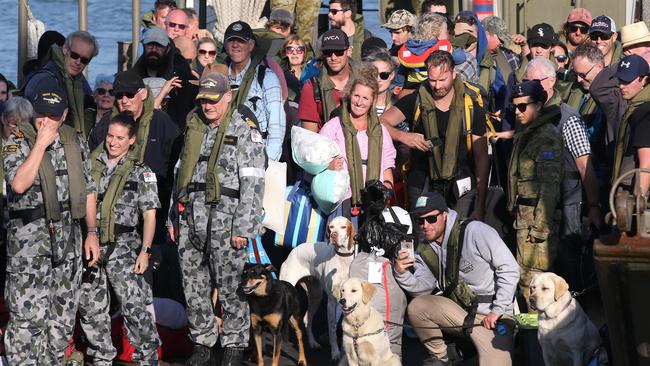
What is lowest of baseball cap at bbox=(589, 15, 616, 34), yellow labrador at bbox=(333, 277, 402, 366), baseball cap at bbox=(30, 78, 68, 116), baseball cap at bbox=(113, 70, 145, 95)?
yellow labrador at bbox=(333, 277, 402, 366)

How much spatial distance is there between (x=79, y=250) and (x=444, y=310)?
2.61 m

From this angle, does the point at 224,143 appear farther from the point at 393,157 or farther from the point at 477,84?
the point at 477,84

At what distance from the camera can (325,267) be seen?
1035 cm

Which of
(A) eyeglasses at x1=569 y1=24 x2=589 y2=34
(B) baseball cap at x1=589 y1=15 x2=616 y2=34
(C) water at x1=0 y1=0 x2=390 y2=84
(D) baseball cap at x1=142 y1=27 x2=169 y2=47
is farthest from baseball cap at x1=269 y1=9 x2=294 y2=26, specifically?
(C) water at x1=0 y1=0 x2=390 y2=84

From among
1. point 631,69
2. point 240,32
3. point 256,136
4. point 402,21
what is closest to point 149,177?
point 256,136

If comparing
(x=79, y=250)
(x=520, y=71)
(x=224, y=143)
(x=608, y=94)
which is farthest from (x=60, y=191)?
(x=520, y=71)

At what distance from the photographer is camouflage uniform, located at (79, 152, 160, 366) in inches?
392

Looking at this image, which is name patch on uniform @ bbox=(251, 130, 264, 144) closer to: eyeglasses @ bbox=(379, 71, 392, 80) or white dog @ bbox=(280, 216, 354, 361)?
white dog @ bbox=(280, 216, 354, 361)

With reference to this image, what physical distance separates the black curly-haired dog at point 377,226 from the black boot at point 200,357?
1381mm

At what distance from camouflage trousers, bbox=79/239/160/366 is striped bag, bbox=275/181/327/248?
134cm

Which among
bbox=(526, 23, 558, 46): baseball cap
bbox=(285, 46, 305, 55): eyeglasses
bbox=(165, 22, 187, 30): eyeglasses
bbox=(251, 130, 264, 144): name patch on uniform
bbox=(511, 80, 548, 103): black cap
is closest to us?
bbox=(251, 130, 264, 144): name patch on uniform

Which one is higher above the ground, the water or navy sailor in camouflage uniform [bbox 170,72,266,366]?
the water

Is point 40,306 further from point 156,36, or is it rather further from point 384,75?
point 384,75

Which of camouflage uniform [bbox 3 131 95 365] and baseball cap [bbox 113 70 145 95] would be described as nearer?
camouflage uniform [bbox 3 131 95 365]
